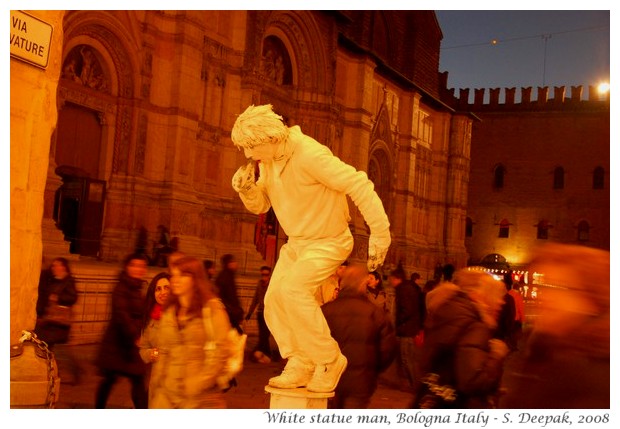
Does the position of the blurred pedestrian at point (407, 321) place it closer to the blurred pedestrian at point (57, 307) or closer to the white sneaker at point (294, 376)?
the blurred pedestrian at point (57, 307)

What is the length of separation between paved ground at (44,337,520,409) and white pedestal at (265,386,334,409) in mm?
2881

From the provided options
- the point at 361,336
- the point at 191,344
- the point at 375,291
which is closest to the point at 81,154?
the point at 375,291

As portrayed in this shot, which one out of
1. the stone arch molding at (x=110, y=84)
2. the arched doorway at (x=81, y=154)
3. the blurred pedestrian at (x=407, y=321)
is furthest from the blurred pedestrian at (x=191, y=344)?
the stone arch molding at (x=110, y=84)

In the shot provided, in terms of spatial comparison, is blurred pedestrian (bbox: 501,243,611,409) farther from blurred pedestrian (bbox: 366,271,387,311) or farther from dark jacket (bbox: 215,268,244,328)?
dark jacket (bbox: 215,268,244,328)

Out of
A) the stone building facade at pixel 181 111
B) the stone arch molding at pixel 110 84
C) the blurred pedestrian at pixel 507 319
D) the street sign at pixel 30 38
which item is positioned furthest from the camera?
the stone building facade at pixel 181 111

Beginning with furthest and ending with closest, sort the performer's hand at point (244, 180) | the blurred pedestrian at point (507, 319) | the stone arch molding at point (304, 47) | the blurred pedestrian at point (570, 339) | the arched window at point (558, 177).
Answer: the arched window at point (558, 177) → the stone arch molding at point (304, 47) → the blurred pedestrian at point (507, 319) → the performer's hand at point (244, 180) → the blurred pedestrian at point (570, 339)

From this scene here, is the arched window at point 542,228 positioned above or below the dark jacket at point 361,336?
above

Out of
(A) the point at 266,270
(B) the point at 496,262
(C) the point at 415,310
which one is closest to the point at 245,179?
(C) the point at 415,310

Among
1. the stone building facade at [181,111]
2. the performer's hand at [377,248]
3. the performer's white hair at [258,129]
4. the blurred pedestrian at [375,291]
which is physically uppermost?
the stone building facade at [181,111]

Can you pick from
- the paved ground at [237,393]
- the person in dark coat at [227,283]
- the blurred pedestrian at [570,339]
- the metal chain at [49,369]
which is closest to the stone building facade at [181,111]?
Answer: the person in dark coat at [227,283]

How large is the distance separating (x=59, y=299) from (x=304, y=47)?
2076cm

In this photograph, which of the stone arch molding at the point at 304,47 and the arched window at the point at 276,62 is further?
the stone arch molding at the point at 304,47

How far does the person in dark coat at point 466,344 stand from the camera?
4.90m

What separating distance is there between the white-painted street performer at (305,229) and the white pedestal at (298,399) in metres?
0.04
